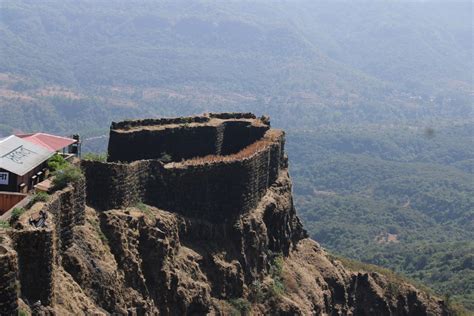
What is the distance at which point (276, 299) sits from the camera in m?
35.8

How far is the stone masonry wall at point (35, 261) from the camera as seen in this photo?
67.6 feet

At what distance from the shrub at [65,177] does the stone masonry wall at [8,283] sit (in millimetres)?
7720

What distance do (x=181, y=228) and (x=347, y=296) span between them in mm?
11608

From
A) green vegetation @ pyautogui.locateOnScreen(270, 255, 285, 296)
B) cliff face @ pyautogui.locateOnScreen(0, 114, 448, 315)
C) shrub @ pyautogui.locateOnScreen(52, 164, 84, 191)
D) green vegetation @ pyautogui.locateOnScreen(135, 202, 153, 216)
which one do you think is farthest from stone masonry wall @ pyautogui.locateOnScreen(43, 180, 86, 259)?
green vegetation @ pyautogui.locateOnScreen(270, 255, 285, 296)

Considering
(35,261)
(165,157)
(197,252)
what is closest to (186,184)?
(165,157)

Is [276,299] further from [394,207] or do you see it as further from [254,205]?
[394,207]

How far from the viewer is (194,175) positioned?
33.8 metres

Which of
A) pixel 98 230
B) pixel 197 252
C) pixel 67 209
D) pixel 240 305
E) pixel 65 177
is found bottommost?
pixel 240 305

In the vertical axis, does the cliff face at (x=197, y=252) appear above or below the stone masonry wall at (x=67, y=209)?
below

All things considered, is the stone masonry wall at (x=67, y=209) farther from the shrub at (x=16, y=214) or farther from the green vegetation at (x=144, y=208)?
the green vegetation at (x=144, y=208)

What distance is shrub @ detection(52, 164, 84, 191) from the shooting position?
25859 millimetres

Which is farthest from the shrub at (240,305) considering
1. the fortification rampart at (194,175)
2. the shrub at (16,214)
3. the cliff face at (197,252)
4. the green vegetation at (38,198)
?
the shrub at (16,214)

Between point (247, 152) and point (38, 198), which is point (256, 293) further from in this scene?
point (38, 198)

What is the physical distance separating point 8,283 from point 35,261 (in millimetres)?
3146
